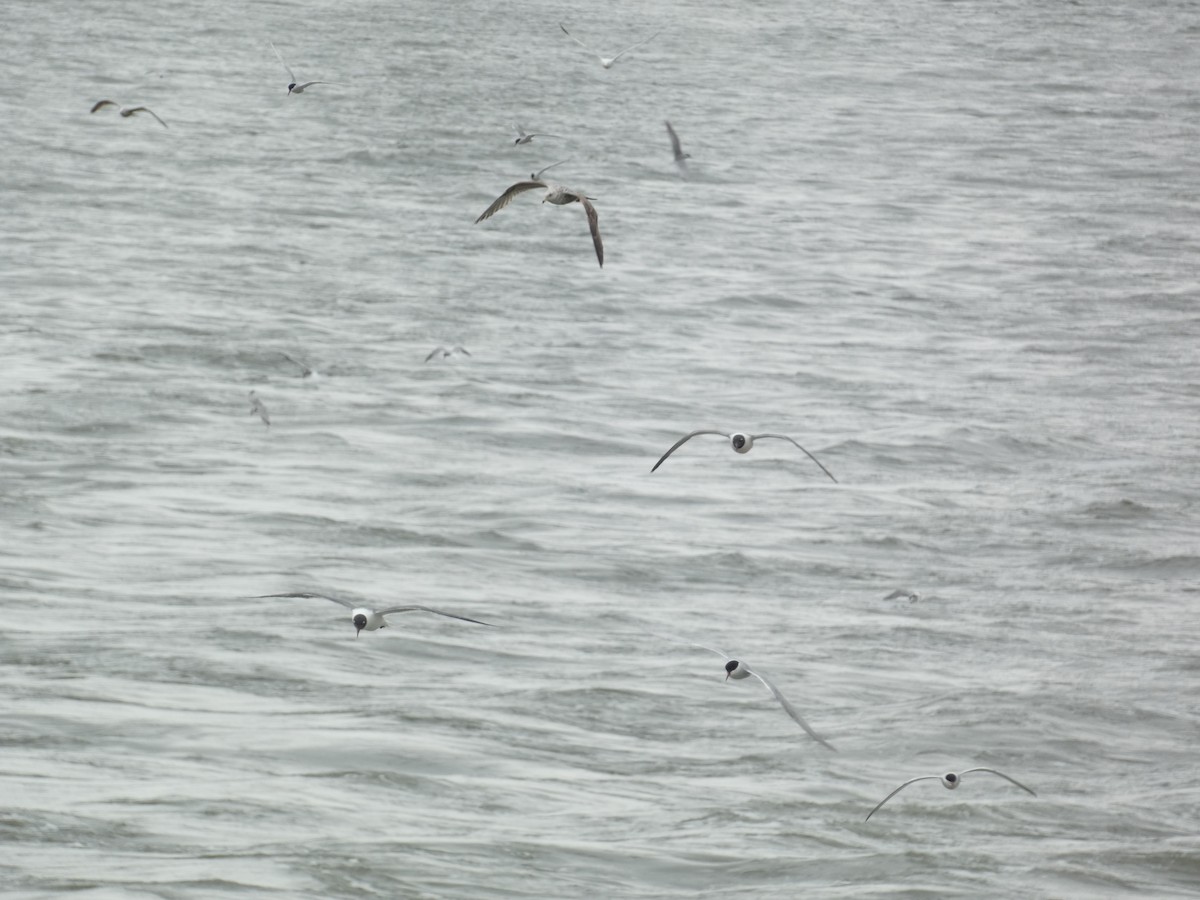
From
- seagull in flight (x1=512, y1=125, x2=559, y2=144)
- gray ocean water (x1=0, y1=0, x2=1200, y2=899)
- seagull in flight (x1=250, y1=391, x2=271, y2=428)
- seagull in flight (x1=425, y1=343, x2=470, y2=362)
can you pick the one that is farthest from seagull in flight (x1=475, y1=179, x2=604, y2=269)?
seagull in flight (x1=425, y1=343, x2=470, y2=362)

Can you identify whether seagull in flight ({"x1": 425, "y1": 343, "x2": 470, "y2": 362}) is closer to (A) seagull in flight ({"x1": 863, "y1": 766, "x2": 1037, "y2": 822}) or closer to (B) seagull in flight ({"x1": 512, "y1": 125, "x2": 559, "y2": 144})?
(B) seagull in flight ({"x1": 512, "y1": 125, "x2": 559, "y2": 144})

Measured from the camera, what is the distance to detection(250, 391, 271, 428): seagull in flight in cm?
1872

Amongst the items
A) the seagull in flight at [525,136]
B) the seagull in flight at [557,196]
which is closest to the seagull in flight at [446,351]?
the seagull in flight at [525,136]

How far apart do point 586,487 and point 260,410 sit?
3047 millimetres

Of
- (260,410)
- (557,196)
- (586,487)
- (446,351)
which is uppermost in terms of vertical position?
(557,196)

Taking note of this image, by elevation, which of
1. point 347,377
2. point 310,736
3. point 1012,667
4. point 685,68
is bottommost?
point 685,68

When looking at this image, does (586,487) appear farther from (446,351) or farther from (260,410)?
(446,351)

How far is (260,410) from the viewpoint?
61.9ft

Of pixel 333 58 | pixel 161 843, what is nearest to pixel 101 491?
pixel 161 843

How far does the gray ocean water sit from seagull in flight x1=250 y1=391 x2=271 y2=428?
0.11 m

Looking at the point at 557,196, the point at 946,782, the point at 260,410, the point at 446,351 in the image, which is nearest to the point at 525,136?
the point at 446,351

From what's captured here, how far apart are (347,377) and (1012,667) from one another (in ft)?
26.1

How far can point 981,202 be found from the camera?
3045 centimetres

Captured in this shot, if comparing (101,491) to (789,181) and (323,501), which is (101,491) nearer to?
(323,501)
